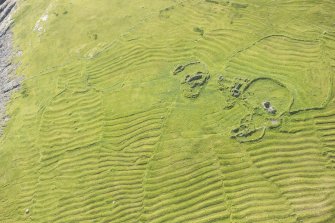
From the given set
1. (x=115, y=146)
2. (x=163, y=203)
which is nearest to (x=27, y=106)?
(x=115, y=146)

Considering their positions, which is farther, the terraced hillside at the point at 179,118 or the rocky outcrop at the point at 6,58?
the rocky outcrop at the point at 6,58

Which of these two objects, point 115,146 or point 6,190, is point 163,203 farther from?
point 6,190

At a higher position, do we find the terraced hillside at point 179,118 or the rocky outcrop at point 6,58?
the rocky outcrop at point 6,58

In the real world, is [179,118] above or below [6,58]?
below

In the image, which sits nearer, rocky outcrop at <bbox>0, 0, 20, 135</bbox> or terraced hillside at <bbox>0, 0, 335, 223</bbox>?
terraced hillside at <bbox>0, 0, 335, 223</bbox>

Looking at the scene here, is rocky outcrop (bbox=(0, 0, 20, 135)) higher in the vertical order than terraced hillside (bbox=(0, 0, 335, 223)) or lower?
higher
